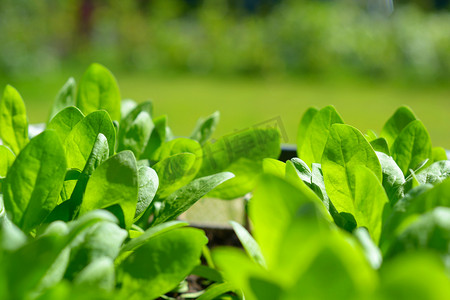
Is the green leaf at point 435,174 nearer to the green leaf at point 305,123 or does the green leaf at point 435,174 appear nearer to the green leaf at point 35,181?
the green leaf at point 305,123

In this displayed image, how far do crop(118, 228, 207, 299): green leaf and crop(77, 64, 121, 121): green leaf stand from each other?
384mm

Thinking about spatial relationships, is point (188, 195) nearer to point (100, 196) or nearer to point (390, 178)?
Answer: point (100, 196)

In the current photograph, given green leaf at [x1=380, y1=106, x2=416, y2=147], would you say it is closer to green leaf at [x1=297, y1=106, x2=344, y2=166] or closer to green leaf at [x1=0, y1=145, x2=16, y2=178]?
green leaf at [x1=297, y1=106, x2=344, y2=166]

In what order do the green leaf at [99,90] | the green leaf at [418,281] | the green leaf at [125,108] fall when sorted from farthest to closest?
the green leaf at [125,108] → the green leaf at [99,90] → the green leaf at [418,281]

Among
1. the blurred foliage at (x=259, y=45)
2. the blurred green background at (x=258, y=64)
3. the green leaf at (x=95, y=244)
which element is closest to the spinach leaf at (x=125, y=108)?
the green leaf at (x=95, y=244)

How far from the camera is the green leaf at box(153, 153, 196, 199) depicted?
2.19 feet

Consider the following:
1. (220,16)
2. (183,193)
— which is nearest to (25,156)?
(183,193)

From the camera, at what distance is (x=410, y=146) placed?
2.43ft

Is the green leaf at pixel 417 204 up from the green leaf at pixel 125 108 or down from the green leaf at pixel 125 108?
up

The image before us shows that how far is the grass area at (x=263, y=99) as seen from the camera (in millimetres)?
4957

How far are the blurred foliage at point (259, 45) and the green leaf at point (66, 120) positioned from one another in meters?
5.94

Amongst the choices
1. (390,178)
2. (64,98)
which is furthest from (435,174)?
(64,98)

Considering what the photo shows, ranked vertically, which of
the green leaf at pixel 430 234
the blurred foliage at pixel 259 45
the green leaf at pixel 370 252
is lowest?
the blurred foliage at pixel 259 45

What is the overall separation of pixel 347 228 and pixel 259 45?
656cm
